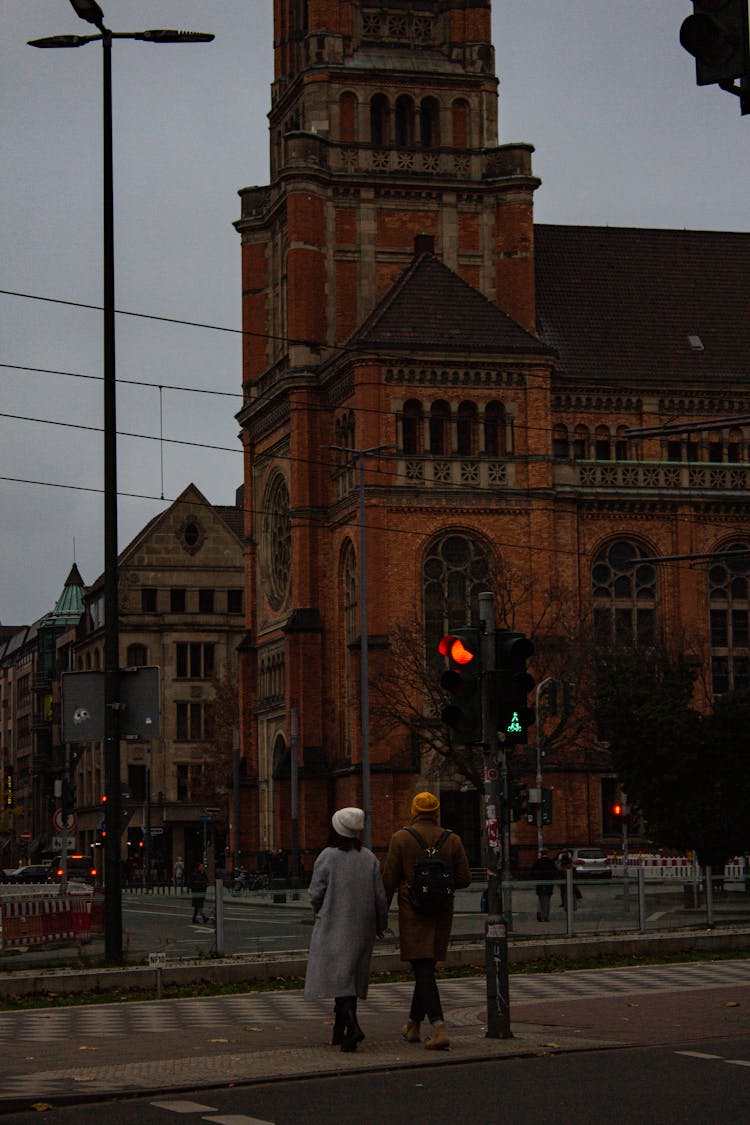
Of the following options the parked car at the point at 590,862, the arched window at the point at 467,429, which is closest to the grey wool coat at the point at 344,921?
the parked car at the point at 590,862

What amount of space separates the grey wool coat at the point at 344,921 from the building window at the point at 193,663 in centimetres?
8219

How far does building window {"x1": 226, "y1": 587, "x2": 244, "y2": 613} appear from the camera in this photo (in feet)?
317

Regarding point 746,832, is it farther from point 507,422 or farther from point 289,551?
point 289,551

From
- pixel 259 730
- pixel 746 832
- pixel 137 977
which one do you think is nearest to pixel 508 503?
pixel 259 730

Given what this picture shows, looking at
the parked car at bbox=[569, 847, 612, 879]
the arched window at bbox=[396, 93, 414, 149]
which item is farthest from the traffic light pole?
the arched window at bbox=[396, 93, 414, 149]

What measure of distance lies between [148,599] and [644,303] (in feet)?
110

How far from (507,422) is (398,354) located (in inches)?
169

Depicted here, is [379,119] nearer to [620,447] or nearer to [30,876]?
[620,447]

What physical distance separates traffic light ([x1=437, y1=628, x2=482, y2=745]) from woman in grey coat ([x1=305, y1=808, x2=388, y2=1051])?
125 cm

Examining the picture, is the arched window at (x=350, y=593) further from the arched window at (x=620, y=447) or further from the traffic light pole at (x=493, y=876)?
the traffic light pole at (x=493, y=876)

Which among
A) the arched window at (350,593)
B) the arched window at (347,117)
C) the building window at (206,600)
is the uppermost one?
the arched window at (347,117)

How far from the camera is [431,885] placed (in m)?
14.1

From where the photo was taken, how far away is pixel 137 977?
20594 mm

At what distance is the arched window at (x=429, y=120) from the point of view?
69938 mm
